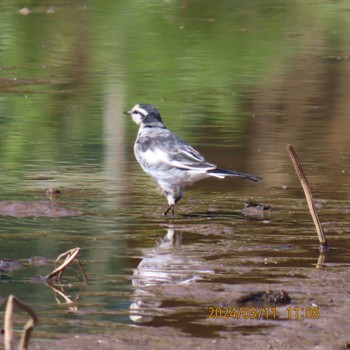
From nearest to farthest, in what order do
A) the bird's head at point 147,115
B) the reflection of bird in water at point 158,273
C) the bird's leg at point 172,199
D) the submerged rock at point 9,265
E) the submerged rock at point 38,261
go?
1. the reflection of bird in water at point 158,273
2. the submerged rock at point 9,265
3. the submerged rock at point 38,261
4. the bird's leg at point 172,199
5. the bird's head at point 147,115

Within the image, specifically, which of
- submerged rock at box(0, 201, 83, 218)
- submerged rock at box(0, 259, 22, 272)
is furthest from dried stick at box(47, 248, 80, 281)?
submerged rock at box(0, 201, 83, 218)

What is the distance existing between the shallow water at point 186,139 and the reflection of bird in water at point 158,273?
0.04 ft

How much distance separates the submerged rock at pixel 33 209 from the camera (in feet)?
26.7

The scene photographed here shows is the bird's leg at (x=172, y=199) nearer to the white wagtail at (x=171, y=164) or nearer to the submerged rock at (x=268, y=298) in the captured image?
the white wagtail at (x=171, y=164)

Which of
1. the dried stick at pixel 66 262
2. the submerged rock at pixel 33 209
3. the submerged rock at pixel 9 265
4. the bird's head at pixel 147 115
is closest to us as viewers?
the dried stick at pixel 66 262

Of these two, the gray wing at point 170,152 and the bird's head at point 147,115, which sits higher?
the bird's head at point 147,115

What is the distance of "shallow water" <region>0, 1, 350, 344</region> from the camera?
614 cm

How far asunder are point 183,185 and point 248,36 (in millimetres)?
10530

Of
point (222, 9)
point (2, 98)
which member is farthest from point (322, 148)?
point (222, 9)

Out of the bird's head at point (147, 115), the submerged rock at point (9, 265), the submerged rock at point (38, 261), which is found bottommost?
the submerged rock at point (38, 261)

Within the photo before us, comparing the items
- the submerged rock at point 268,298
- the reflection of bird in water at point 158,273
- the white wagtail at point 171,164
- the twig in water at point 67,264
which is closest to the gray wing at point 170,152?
the white wagtail at point 171,164

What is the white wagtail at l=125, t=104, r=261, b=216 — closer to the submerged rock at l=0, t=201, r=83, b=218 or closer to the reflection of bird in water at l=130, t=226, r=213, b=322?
the submerged rock at l=0, t=201, r=83, b=218

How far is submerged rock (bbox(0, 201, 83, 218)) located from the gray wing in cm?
74

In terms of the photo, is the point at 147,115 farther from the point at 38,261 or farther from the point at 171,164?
the point at 38,261
